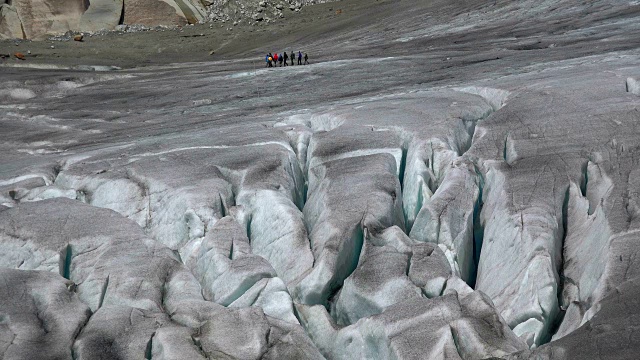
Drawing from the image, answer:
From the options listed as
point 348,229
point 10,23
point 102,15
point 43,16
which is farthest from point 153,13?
point 348,229

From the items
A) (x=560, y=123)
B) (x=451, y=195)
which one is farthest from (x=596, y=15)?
(x=451, y=195)

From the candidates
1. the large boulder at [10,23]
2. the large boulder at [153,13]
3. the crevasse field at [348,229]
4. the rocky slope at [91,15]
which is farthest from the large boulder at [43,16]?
the crevasse field at [348,229]

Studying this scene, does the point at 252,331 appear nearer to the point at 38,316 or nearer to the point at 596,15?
the point at 38,316

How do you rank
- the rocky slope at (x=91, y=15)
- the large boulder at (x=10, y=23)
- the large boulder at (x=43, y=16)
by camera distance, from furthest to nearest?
the large boulder at (x=43, y=16), the rocky slope at (x=91, y=15), the large boulder at (x=10, y=23)

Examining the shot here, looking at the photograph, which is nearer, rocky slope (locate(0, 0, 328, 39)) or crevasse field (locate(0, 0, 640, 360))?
crevasse field (locate(0, 0, 640, 360))

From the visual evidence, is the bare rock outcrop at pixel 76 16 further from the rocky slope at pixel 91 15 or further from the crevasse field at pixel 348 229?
the crevasse field at pixel 348 229

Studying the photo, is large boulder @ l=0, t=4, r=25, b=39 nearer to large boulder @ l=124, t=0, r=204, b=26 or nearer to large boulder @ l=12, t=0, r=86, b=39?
large boulder @ l=12, t=0, r=86, b=39

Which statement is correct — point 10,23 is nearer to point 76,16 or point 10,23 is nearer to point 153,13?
point 76,16

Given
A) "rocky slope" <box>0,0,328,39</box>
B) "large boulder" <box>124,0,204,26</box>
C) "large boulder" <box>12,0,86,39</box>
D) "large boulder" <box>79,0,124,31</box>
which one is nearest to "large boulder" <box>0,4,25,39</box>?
"rocky slope" <box>0,0,328,39</box>
